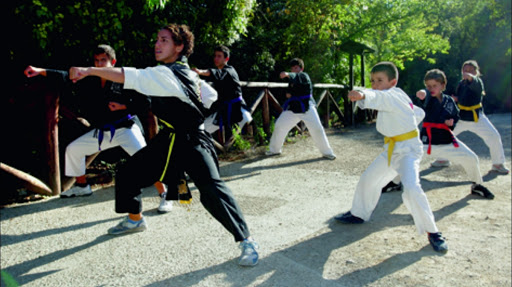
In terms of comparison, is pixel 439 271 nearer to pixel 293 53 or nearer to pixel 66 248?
pixel 66 248

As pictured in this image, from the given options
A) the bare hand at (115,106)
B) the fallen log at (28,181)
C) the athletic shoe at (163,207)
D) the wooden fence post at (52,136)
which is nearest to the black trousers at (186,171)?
the athletic shoe at (163,207)

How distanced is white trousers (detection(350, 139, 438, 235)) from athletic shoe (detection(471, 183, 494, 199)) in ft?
5.22

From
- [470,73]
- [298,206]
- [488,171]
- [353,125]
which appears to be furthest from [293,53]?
[298,206]

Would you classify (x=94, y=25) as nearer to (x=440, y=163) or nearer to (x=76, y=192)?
(x=76, y=192)

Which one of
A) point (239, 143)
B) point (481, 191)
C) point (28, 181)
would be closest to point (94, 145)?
point (28, 181)

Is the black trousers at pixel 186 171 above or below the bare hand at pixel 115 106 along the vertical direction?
below

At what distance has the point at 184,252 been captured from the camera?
120 inches

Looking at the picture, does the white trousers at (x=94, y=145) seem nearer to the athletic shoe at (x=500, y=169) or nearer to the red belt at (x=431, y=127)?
the red belt at (x=431, y=127)

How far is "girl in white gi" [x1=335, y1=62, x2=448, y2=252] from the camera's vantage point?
309cm

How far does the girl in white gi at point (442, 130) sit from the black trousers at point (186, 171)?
2.86m

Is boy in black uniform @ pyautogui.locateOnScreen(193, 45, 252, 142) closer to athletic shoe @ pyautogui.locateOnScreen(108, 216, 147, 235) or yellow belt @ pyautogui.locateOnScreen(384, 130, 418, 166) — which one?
athletic shoe @ pyautogui.locateOnScreen(108, 216, 147, 235)

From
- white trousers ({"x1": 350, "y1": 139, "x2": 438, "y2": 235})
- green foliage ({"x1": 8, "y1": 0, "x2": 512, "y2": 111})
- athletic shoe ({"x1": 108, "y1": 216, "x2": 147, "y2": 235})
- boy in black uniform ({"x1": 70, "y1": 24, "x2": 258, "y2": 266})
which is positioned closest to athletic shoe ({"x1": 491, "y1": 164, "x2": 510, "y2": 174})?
white trousers ({"x1": 350, "y1": 139, "x2": 438, "y2": 235})

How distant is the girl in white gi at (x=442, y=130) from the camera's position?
4508mm

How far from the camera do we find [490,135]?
5.78m
